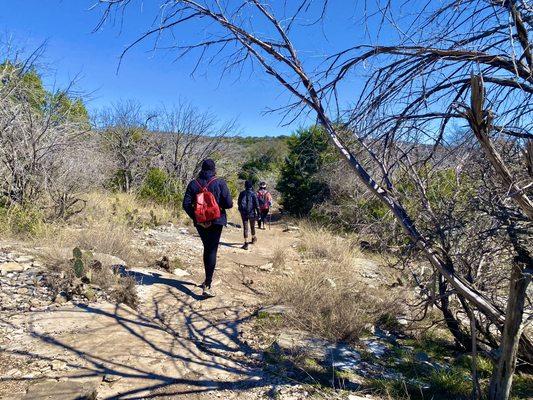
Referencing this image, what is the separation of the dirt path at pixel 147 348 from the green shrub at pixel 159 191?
815 cm

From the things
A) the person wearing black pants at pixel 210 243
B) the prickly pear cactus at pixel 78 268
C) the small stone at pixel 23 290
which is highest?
the person wearing black pants at pixel 210 243

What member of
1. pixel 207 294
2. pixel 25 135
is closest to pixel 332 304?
pixel 207 294

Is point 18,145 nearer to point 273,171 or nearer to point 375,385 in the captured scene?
point 375,385

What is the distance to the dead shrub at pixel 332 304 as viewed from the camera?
4.23 meters

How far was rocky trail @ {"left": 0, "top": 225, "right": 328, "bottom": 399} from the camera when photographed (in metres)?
2.70

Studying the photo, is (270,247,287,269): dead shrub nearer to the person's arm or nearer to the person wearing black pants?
the person wearing black pants

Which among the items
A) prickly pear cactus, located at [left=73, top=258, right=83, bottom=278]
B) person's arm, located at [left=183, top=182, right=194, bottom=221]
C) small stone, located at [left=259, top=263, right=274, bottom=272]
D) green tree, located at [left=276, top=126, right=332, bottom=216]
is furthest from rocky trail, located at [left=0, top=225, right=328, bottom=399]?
green tree, located at [left=276, top=126, right=332, bottom=216]

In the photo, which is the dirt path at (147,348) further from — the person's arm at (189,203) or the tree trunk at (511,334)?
the tree trunk at (511,334)

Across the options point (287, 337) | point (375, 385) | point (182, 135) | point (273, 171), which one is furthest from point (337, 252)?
point (273, 171)

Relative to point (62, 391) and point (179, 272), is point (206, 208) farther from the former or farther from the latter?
point (62, 391)

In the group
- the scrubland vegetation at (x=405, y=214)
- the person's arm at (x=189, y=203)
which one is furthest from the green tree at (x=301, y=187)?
the person's arm at (x=189, y=203)

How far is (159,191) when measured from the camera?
13.4m

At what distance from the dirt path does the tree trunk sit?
159 cm

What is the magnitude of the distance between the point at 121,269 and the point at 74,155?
16.1ft
